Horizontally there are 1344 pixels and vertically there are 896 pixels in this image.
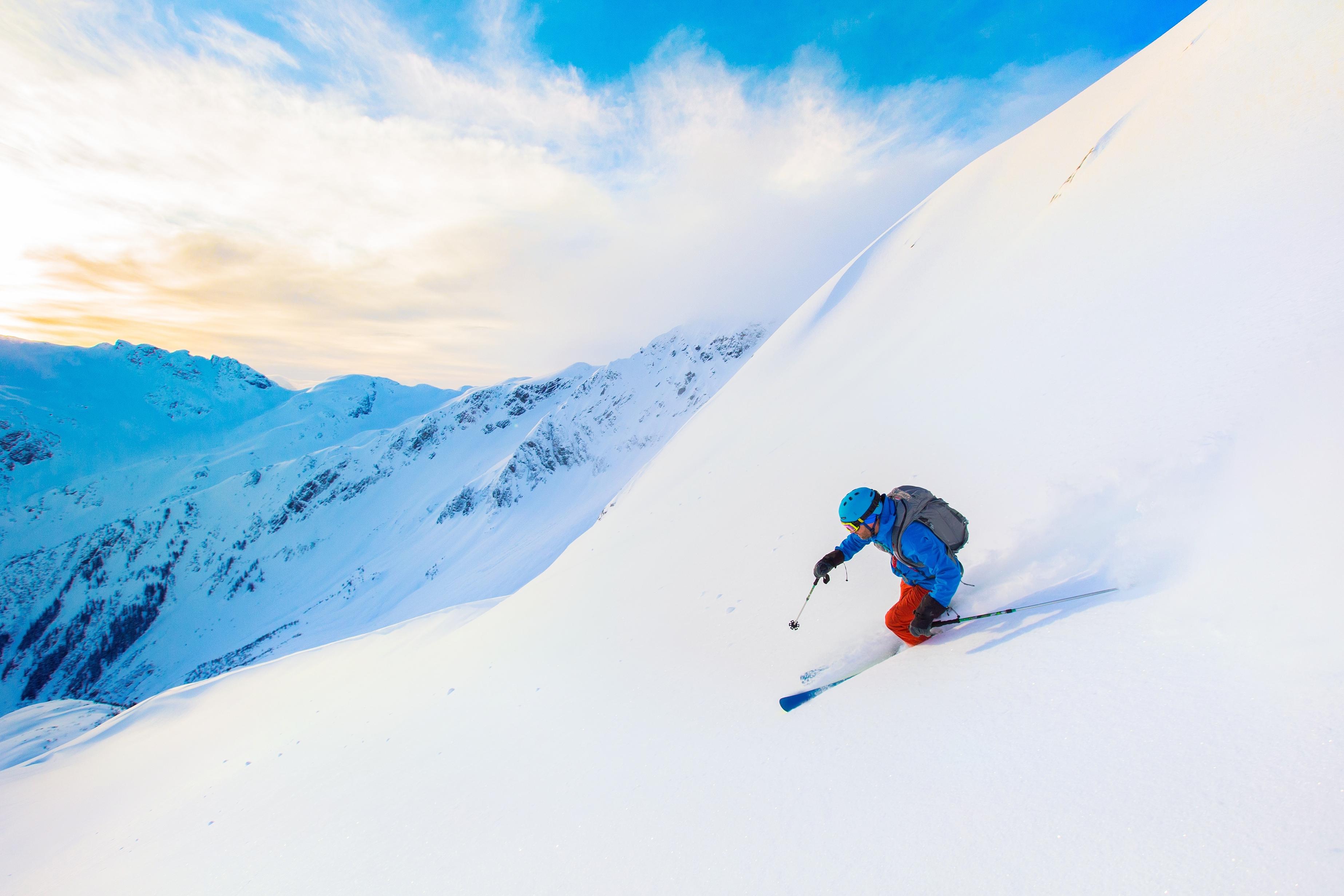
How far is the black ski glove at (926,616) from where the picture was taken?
378cm

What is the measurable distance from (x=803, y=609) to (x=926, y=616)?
4.60 feet

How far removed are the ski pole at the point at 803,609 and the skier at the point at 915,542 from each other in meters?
0.78

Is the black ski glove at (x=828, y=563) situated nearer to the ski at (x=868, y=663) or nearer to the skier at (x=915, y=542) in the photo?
the skier at (x=915, y=542)

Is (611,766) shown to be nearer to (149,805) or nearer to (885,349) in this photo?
(885,349)

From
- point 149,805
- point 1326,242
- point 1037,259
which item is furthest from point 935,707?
point 149,805

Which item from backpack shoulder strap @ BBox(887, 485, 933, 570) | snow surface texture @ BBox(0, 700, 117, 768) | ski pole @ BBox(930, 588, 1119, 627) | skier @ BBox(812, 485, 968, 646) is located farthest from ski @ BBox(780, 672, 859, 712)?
snow surface texture @ BBox(0, 700, 117, 768)

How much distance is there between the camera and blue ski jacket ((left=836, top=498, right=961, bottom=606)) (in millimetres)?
3762

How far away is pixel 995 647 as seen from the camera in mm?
3385

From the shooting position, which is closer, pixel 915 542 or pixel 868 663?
pixel 915 542

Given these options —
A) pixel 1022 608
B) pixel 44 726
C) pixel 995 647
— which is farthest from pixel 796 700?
pixel 44 726

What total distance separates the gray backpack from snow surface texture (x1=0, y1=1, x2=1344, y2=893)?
64 centimetres

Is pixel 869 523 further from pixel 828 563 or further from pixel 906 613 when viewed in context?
pixel 906 613

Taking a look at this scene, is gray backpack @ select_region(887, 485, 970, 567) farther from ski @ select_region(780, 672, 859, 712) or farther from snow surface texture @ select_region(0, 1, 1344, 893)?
ski @ select_region(780, 672, 859, 712)

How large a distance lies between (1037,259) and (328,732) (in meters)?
15.2
